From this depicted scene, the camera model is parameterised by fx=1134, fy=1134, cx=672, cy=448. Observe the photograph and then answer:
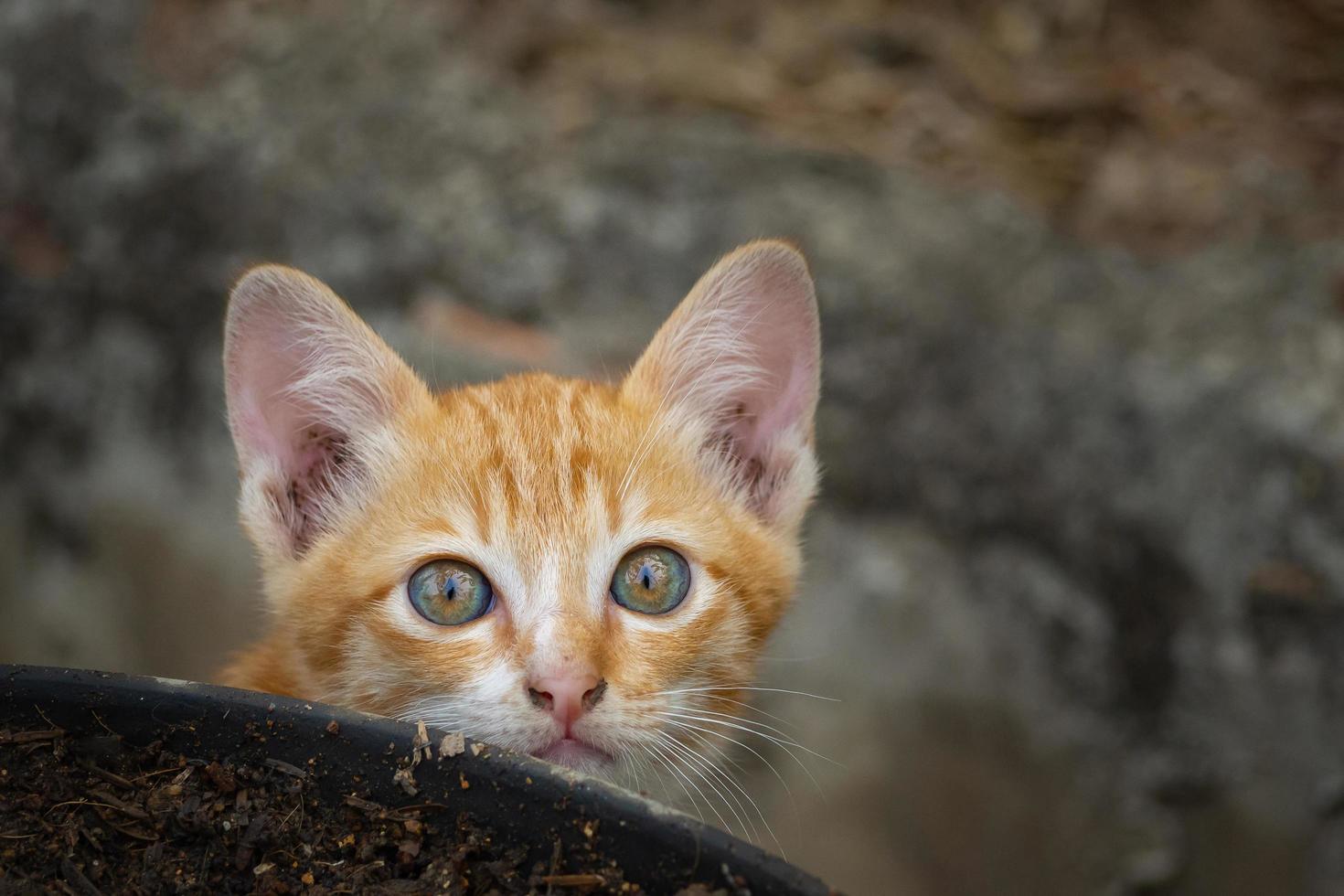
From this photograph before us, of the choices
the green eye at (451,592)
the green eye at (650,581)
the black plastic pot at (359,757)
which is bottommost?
the black plastic pot at (359,757)

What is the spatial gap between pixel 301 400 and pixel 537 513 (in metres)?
0.47

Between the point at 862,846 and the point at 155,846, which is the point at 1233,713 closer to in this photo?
the point at 862,846

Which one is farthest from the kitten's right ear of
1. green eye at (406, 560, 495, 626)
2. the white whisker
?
the white whisker

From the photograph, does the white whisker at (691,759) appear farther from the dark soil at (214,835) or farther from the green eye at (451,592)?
the dark soil at (214,835)

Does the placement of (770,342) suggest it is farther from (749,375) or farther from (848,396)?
(848,396)

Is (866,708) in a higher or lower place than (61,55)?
lower

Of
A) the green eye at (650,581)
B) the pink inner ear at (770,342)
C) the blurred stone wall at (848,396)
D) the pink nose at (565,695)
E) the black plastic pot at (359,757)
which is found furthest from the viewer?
the blurred stone wall at (848,396)

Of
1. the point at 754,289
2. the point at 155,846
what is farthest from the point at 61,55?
the point at 155,846

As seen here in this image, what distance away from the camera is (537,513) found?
1.68 m

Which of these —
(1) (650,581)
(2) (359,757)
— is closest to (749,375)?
(1) (650,581)

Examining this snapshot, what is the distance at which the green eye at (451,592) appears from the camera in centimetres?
164

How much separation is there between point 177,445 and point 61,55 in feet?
4.08

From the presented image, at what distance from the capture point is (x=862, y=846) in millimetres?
3199

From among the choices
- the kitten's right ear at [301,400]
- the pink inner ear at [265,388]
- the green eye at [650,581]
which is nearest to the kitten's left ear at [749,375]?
the green eye at [650,581]
